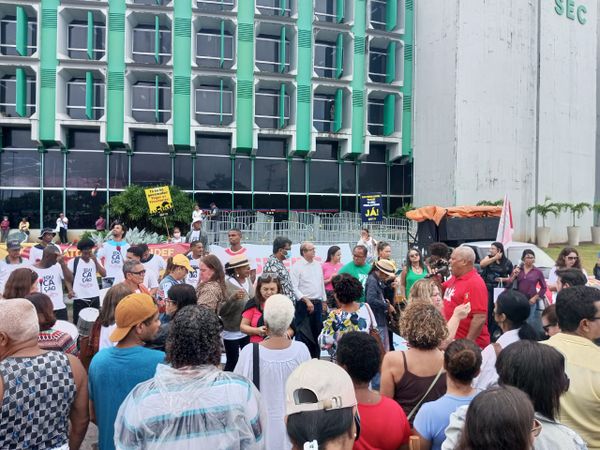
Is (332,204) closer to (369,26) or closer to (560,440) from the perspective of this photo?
(369,26)

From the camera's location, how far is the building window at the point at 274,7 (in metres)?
25.5

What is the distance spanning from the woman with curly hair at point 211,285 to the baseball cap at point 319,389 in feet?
10.9

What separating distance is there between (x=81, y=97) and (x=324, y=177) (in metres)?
13.4

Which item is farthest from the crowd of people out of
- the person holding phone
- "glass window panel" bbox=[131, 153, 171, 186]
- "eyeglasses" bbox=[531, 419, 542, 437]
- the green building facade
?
the green building facade

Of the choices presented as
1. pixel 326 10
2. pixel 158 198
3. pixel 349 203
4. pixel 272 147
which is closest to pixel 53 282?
pixel 158 198

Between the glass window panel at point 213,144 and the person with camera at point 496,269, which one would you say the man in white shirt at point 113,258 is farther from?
the glass window panel at point 213,144

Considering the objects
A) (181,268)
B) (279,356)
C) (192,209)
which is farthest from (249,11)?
(279,356)

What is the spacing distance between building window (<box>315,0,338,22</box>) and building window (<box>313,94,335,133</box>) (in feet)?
13.5

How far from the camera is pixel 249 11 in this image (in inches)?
992

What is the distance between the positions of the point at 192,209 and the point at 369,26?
544 inches

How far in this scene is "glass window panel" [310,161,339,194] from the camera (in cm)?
2748

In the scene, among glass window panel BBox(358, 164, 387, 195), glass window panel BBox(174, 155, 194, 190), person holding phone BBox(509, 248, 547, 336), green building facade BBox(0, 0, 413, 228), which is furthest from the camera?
glass window panel BBox(358, 164, 387, 195)

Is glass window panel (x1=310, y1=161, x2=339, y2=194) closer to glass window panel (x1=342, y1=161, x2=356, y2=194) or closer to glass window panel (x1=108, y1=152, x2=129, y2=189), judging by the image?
glass window panel (x1=342, y1=161, x2=356, y2=194)

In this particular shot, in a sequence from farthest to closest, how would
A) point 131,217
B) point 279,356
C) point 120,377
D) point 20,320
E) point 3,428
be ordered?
point 131,217 < point 279,356 < point 120,377 < point 20,320 < point 3,428
